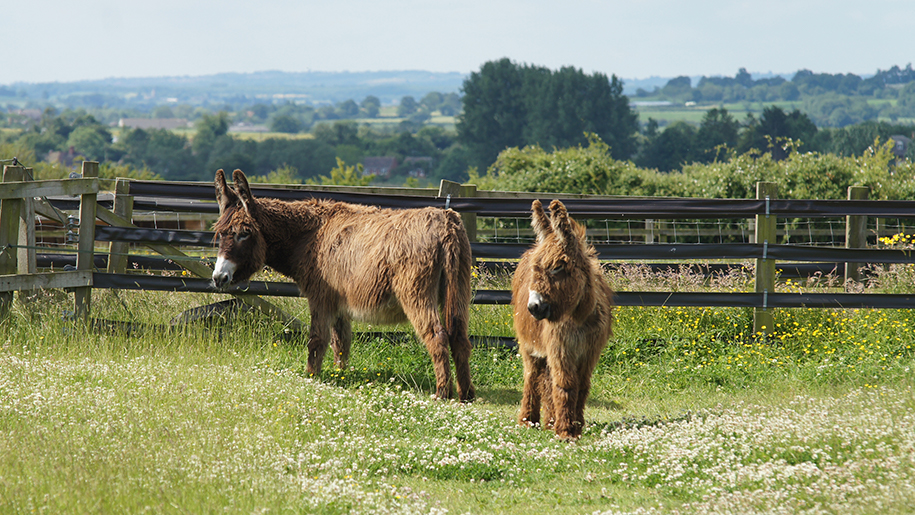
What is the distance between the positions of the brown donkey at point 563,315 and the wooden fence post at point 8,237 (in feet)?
17.3

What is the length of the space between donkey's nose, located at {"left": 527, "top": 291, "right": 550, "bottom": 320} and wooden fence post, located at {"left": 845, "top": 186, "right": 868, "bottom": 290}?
5780 mm

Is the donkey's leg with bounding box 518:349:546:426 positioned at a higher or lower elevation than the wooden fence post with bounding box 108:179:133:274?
lower

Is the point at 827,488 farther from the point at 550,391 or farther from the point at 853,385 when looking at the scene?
the point at 853,385

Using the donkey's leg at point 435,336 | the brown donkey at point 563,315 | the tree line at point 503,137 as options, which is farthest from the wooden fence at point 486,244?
the tree line at point 503,137

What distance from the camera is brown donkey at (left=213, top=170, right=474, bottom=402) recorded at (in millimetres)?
5758

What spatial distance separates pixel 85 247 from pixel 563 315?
5.14 m

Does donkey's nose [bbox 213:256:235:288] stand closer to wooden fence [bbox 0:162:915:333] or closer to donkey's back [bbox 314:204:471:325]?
donkey's back [bbox 314:204:471:325]

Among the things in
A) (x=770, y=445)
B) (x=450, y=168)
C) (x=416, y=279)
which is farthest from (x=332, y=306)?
(x=450, y=168)

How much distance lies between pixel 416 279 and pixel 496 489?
204 cm

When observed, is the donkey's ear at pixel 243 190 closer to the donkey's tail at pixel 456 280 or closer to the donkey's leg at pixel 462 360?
the donkey's tail at pixel 456 280

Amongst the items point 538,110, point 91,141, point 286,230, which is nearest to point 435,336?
point 286,230

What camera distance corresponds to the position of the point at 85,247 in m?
7.30

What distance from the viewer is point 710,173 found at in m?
19.1

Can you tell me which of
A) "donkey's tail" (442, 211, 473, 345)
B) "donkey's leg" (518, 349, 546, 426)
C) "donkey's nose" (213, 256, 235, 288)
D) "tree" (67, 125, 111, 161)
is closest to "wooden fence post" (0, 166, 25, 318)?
"donkey's nose" (213, 256, 235, 288)
